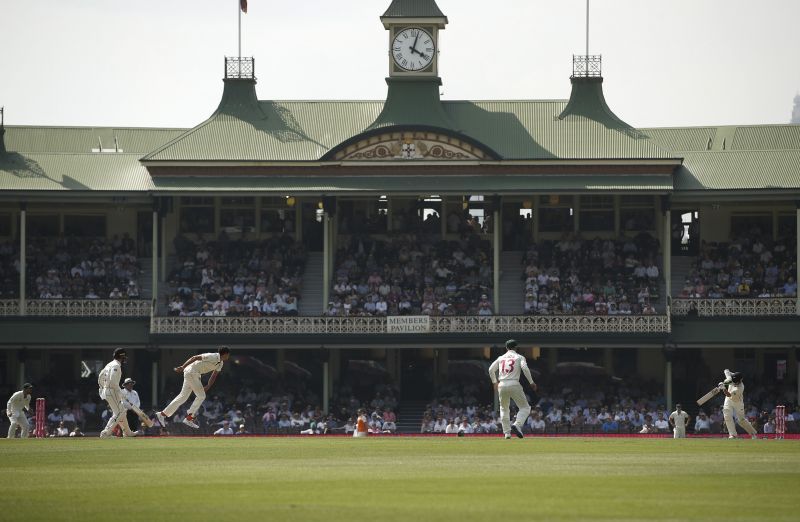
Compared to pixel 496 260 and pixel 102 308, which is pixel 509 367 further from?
pixel 102 308

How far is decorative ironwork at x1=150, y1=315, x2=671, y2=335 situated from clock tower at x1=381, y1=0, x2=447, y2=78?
8908mm

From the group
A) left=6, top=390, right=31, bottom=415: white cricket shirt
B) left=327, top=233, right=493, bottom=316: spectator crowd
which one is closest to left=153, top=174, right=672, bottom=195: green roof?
left=327, top=233, right=493, bottom=316: spectator crowd

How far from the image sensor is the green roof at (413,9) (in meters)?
49.9

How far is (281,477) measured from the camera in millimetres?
19047

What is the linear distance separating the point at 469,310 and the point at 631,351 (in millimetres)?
5370

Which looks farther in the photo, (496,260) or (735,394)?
(496,260)

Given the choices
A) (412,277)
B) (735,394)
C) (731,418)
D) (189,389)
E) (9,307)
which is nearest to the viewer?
(189,389)

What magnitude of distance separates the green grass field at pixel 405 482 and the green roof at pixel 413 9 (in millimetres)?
26879

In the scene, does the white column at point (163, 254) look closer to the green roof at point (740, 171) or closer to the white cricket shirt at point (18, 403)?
the white cricket shirt at point (18, 403)

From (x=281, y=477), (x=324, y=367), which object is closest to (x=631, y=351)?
(x=324, y=367)

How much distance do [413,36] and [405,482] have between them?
33.4 metres

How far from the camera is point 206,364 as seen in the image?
92.5 ft

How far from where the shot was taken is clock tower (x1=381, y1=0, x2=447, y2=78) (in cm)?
4991

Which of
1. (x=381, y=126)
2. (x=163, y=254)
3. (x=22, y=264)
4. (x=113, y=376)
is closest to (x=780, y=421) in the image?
(x=381, y=126)
